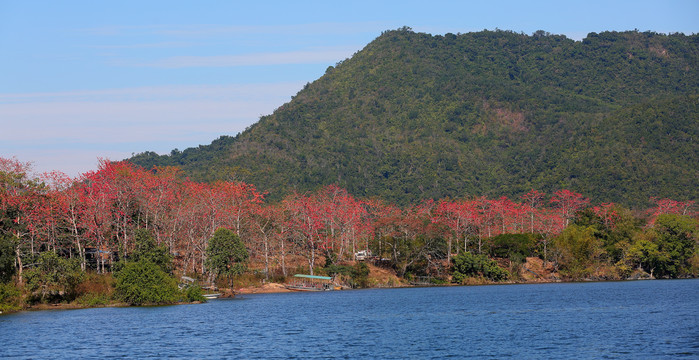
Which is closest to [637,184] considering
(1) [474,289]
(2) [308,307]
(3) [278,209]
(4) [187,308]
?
(1) [474,289]

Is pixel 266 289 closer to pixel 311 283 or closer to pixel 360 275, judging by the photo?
pixel 311 283

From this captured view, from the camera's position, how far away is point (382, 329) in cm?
5694

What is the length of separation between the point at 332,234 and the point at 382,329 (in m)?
52.9

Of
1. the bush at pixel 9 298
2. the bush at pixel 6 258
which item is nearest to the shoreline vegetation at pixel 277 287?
the bush at pixel 9 298

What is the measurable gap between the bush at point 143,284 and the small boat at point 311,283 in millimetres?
26692

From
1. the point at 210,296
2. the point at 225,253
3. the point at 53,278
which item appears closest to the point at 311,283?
the point at 210,296

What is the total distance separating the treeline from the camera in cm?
8694

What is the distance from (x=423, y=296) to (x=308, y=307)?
1810cm

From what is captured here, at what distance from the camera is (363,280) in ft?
351

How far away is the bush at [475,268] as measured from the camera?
10594 centimetres

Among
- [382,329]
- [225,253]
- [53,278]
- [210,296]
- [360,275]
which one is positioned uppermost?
[225,253]

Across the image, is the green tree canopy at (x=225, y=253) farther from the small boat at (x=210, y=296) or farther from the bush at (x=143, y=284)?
the bush at (x=143, y=284)

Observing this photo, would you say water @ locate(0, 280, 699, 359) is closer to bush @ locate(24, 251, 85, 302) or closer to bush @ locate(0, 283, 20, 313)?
bush @ locate(0, 283, 20, 313)

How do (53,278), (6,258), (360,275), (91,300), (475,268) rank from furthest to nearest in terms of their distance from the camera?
(475,268)
(360,275)
(91,300)
(53,278)
(6,258)
